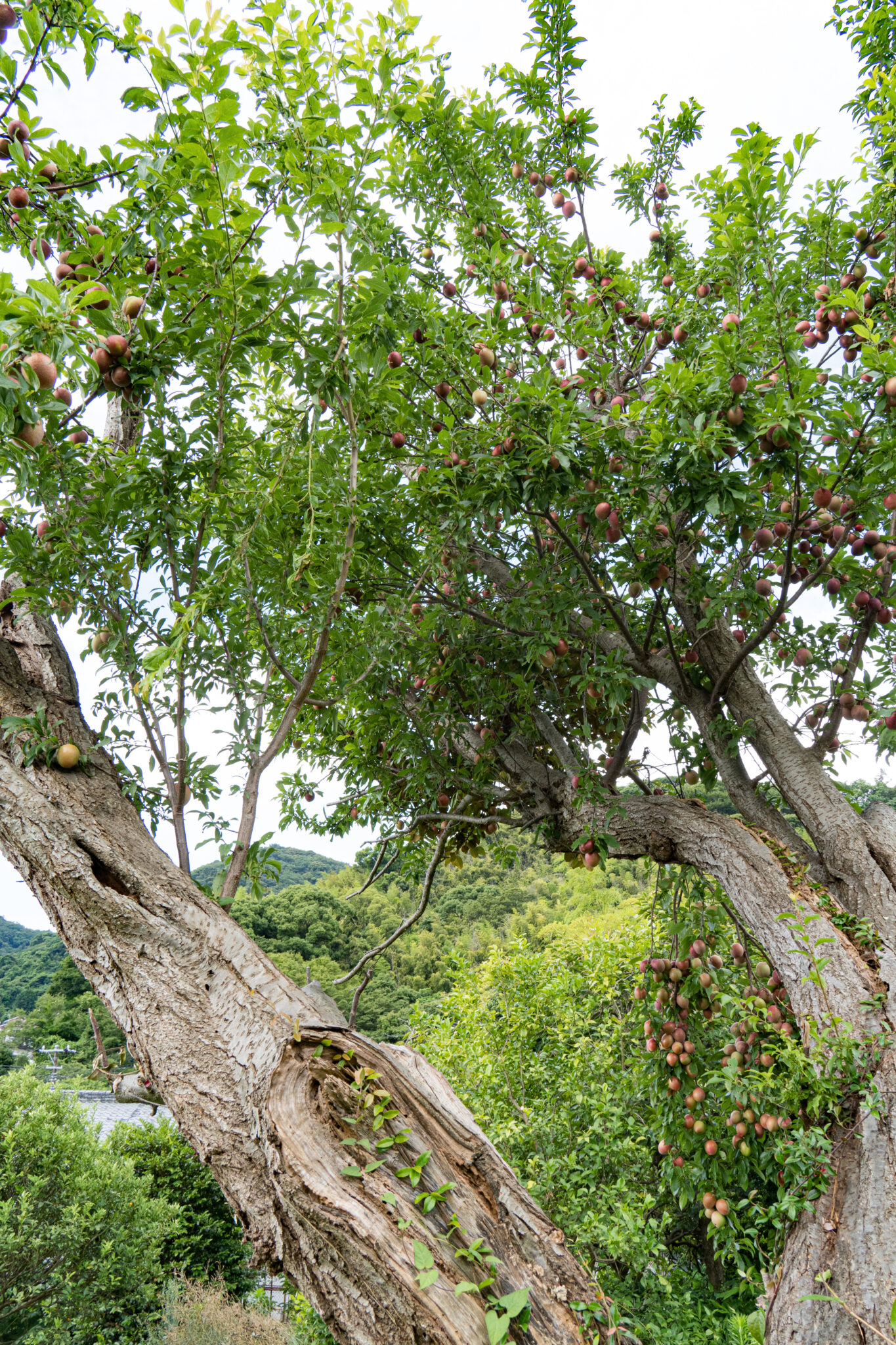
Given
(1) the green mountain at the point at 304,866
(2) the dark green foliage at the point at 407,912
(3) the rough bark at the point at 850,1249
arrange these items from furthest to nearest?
(1) the green mountain at the point at 304,866, (2) the dark green foliage at the point at 407,912, (3) the rough bark at the point at 850,1249

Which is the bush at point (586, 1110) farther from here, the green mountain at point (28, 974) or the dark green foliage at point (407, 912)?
the green mountain at point (28, 974)

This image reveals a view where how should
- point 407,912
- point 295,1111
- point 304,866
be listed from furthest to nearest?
point 304,866, point 407,912, point 295,1111

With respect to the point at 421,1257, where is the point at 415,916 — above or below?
above

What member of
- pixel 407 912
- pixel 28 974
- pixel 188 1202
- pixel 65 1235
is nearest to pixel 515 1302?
pixel 65 1235

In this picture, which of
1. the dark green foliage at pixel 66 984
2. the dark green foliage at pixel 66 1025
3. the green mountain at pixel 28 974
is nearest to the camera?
the dark green foliage at pixel 66 1025

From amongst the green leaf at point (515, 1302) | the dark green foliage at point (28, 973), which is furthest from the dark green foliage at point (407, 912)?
the green leaf at point (515, 1302)

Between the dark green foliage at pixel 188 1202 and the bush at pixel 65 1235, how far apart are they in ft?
3.93

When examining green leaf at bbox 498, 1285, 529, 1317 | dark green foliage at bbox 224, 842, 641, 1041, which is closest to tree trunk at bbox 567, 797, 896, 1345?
green leaf at bbox 498, 1285, 529, 1317

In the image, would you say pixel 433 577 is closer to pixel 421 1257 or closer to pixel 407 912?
pixel 421 1257

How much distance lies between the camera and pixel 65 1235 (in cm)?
737

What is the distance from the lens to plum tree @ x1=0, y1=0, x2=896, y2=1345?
4.87ft

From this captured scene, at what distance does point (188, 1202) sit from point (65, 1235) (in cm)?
323

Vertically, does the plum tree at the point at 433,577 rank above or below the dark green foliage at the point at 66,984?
above

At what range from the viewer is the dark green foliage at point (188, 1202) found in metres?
9.58
